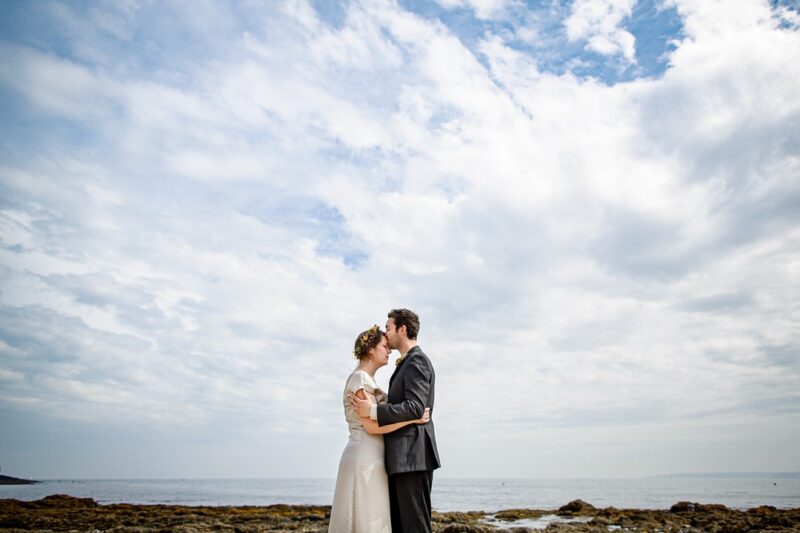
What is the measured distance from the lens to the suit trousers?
4688 millimetres

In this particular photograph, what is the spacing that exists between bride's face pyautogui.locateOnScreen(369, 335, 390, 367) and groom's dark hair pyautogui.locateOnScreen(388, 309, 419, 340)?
0.78ft

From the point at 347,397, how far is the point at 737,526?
17.7m

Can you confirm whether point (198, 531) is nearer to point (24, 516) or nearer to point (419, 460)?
point (24, 516)

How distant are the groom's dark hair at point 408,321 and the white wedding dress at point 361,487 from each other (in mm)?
641

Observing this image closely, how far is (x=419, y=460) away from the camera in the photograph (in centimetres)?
481

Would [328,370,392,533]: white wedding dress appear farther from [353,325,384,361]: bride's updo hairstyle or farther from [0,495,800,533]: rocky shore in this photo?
[0,495,800,533]: rocky shore

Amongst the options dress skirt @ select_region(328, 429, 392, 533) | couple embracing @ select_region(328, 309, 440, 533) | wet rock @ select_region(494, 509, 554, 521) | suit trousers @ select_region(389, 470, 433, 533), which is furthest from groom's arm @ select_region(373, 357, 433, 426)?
wet rock @ select_region(494, 509, 554, 521)

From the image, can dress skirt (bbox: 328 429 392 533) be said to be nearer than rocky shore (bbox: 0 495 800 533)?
Yes

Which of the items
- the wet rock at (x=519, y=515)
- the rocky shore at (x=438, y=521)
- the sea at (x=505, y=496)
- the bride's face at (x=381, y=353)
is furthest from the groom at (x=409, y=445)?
the sea at (x=505, y=496)

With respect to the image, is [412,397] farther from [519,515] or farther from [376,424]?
[519,515]

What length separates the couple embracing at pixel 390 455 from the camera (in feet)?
15.6

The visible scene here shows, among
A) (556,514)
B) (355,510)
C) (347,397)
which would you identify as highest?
(347,397)

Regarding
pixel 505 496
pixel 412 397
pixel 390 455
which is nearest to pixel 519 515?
pixel 390 455

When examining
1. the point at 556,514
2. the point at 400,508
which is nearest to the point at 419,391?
the point at 400,508
